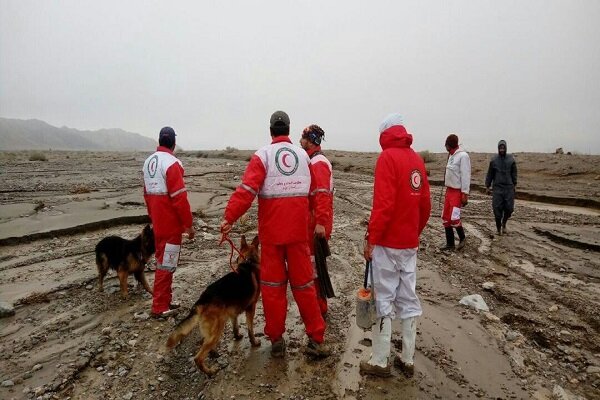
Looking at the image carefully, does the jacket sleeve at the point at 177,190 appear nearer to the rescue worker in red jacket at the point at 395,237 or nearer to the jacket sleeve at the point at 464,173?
the rescue worker in red jacket at the point at 395,237

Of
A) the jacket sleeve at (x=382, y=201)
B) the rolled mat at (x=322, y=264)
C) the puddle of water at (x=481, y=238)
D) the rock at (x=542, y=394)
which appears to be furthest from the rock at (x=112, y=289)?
the puddle of water at (x=481, y=238)

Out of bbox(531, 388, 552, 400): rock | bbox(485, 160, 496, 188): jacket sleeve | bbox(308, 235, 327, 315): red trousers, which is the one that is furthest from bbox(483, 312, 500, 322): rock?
bbox(485, 160, 496, 188): jacket sleeve

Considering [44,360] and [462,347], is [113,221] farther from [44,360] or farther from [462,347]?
[462,347]

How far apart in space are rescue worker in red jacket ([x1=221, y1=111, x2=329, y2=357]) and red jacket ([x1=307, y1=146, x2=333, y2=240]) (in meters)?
0.27

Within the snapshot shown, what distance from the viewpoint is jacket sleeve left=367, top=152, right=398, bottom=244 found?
3426mm

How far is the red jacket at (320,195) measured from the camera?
4031 mm

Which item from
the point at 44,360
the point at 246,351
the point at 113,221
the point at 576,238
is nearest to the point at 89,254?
the point at 113,221

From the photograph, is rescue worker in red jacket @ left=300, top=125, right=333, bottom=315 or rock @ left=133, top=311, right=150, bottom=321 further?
rock @ left=133, top=311, right=150, bottom=321

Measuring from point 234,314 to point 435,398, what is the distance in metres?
2.00

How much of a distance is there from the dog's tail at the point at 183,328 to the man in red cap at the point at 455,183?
18.1 ft

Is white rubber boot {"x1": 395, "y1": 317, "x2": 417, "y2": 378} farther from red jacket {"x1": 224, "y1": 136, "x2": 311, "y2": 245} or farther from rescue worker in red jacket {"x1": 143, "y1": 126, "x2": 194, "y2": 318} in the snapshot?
rescue worker in red jacket {"x1": 143, "y1": 126, "x2": 194, "y2": 318}

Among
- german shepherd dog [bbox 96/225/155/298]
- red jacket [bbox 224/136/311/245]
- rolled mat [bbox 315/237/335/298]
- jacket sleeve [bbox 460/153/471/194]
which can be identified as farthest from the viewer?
jacket sleeve [bbox 460/153/471/194]

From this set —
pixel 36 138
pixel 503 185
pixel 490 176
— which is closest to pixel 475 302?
pixel 503 185

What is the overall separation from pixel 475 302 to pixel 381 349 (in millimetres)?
2312
